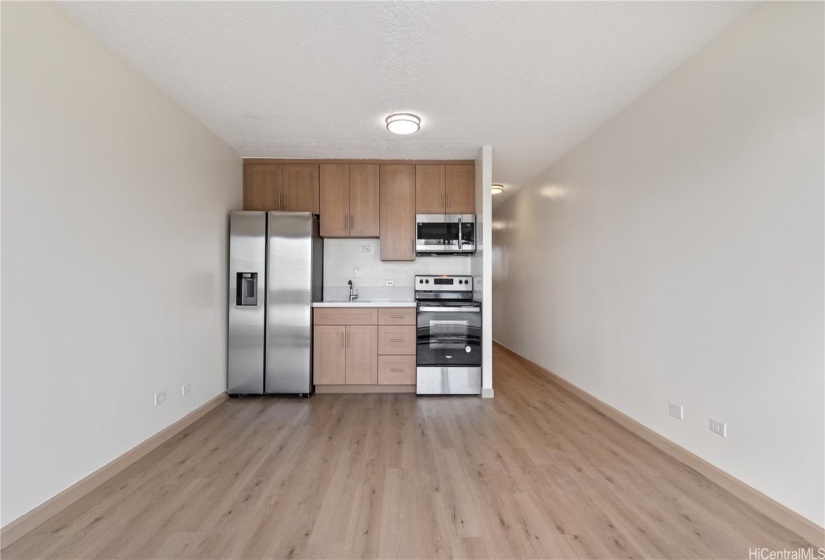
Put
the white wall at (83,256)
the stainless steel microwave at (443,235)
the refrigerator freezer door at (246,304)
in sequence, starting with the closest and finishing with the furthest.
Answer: the white wall at (83,256) < the refrigerator freezer door at (246,304) < the stainless steel microwave at (443,235)

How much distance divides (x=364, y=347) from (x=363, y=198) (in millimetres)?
1685

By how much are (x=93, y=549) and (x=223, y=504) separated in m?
0.52

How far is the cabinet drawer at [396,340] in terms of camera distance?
410cm

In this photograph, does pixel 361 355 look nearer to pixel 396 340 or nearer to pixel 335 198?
pixel 396 340

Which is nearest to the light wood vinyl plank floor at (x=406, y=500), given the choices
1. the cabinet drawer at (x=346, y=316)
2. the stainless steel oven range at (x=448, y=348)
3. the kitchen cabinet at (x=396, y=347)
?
the stainless steel oven range at (x=448, y=348)

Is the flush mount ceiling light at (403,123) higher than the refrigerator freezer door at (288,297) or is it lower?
higher

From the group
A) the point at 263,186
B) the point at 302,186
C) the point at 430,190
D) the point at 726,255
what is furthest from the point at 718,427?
the point at 263,186

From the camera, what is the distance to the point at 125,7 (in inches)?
78.6

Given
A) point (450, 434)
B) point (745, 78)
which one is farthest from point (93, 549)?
point (745, 78)

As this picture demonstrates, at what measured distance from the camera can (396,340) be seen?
4.11 m

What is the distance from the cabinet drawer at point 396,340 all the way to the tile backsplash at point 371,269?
2.34 feet

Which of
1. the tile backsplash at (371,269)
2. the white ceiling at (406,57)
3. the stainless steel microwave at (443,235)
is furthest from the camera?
the tile backsplash at (371,269)

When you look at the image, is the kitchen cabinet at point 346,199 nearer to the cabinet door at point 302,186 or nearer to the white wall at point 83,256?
the cabinet door at point 302,186

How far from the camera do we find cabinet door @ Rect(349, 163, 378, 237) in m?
4.42
